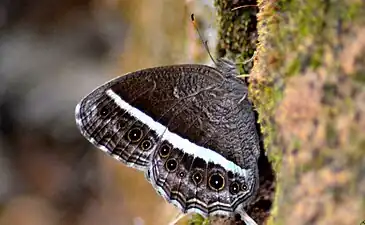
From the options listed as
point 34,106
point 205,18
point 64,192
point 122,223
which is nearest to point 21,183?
point 64,192

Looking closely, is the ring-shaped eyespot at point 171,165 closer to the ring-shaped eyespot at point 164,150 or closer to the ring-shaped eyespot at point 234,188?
the ring-shaped eyespot at point 164,150

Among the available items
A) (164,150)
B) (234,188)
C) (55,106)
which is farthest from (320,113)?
(55,106)

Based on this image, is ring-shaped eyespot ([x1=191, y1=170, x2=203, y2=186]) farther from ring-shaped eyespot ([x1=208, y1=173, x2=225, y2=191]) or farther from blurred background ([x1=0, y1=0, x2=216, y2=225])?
blurred background ([x1=0, y1=0, x2=216, y2=225])

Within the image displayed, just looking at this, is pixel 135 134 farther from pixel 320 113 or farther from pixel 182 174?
pixel 320 113

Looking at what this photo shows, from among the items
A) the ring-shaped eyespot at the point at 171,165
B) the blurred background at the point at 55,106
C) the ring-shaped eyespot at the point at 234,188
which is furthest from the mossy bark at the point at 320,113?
the blurred background at the point at 55,106

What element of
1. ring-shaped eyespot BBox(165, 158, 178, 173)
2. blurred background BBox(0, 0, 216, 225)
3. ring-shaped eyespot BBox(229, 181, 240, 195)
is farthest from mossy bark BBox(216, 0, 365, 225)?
blurred background BBox(0, 0, 216, 225)

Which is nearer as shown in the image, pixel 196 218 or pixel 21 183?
pixel 196 218

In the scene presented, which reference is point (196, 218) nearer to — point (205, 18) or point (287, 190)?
point (205, 18)
